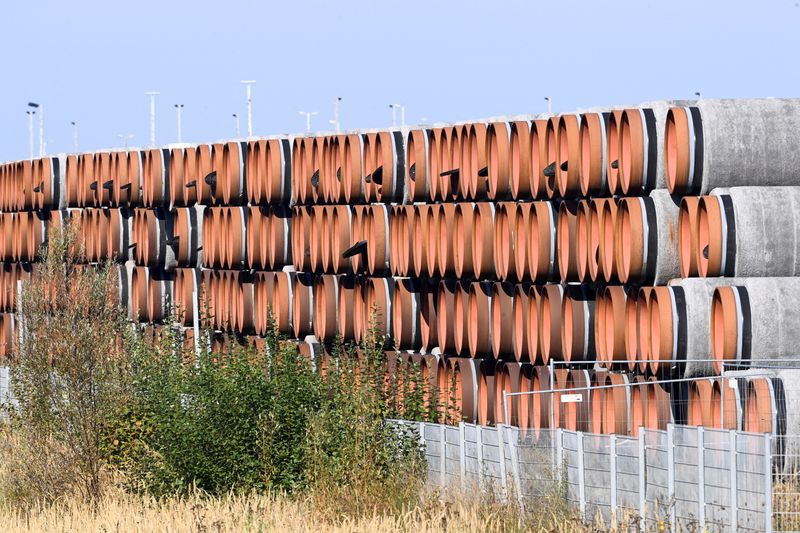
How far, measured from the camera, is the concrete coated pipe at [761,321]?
14727mm

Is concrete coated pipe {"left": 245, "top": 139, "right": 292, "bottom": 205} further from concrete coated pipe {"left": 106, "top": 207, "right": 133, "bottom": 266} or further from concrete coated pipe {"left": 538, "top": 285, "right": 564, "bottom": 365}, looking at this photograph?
concrete coated pipe {"left": 538, "top": 285, "right": 564, "bottom": 365}

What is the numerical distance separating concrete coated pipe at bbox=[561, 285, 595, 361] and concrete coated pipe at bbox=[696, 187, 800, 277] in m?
2.40

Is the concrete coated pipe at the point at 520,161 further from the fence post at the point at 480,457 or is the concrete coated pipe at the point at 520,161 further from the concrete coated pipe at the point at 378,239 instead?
the fence post at the point at 480,457

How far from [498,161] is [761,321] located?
5234mm

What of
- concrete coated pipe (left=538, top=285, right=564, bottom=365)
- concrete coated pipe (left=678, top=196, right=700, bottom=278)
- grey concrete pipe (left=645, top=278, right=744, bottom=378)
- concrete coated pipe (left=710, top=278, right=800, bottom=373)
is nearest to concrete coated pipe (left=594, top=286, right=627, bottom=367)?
concrete coated pipe (left=538, top=285, right=564, bottom=365)

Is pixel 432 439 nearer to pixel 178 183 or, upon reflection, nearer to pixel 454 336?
pixel 454 336

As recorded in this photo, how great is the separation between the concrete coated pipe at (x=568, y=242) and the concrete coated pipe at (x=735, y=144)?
1776mm

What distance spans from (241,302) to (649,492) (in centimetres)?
1420

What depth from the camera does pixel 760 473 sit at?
10.4 metres

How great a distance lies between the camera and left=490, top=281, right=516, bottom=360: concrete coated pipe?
1917 cm

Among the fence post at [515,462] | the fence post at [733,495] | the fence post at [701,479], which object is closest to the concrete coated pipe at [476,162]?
the fence post at [515,462]

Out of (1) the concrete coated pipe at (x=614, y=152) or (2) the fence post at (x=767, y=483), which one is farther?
(1) the concrete coated pipe at (x=614, y=152)

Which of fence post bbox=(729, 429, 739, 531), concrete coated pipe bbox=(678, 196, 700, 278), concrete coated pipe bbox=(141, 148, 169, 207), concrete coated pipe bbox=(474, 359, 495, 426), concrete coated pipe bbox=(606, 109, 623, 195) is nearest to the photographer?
fence post bbox=(729, 429, 739, 531)

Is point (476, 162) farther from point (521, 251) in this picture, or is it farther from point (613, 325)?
point (613, 325)
